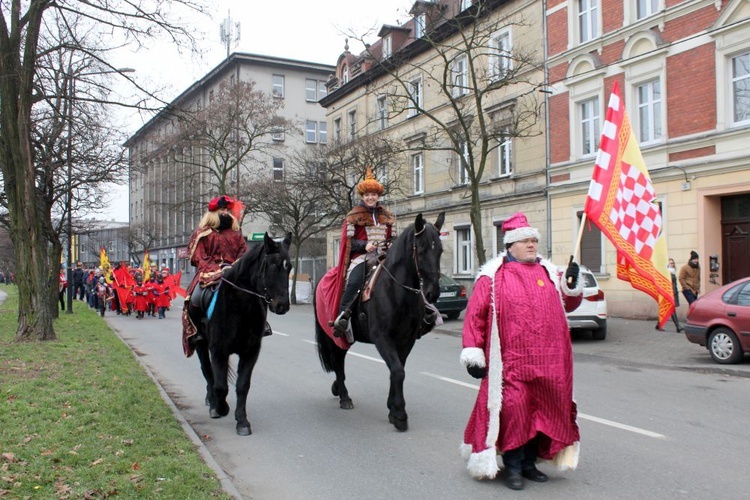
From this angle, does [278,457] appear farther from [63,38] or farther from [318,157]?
[318,157]

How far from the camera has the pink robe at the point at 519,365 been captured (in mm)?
4531

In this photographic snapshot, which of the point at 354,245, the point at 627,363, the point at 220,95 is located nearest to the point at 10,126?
the point at 354,245

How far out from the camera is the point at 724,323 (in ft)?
36.3

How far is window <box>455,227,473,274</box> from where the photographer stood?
29222 mm

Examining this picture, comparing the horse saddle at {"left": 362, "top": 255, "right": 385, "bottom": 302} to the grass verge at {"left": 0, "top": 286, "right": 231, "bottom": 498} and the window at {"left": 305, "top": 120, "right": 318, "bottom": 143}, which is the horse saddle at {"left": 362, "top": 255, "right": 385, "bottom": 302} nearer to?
the grass verge at {"left": 0, "top": 286, "right": 231, "bottom": 498}

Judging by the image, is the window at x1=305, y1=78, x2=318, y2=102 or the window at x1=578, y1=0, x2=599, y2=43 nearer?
the window at x1=578, y1=0, x2=599, y2=43

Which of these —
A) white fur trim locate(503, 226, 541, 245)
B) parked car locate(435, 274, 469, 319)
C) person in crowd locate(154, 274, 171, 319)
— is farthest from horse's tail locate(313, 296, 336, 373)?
person in crowd locate(154, 274, 171, 319)

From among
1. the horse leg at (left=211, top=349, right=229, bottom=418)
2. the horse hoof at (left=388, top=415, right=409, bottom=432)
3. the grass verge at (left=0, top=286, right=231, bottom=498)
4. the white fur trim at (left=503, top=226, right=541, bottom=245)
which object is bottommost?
the horse hoof at (left=388, top=415, right=409, bottom=432)

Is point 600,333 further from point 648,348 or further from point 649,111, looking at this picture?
point 649,111

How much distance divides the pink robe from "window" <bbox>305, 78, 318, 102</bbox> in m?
56.2

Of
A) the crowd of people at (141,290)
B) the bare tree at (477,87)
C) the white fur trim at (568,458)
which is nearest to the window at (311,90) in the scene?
the bare tree at (477,87)

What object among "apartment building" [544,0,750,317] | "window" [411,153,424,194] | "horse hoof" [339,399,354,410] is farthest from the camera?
"window" [411,153,424,194]

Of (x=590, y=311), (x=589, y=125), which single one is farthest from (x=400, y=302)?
(x=589, y=125)

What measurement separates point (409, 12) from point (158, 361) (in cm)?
1088
